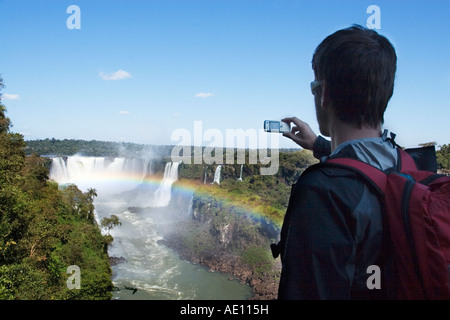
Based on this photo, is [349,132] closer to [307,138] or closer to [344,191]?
[344,191]

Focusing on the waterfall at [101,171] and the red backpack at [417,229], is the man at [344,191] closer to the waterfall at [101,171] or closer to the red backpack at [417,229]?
the red backpack at [417,229]

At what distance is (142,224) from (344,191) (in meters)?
43.9

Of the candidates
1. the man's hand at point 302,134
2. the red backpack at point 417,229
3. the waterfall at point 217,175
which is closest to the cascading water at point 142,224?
the waterfall at point 217,175

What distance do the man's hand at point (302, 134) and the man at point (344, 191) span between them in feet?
1.33

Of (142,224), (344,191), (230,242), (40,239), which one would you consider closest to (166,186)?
(142,224)

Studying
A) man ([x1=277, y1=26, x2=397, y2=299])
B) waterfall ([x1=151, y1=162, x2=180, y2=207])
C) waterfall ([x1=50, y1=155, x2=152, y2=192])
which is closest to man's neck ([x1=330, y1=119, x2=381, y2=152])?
man ([x1=277, y1=26, x2=397, y2=299])

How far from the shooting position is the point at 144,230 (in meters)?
40.7

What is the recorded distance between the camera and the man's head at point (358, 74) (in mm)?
1131

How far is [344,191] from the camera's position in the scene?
962 mm
